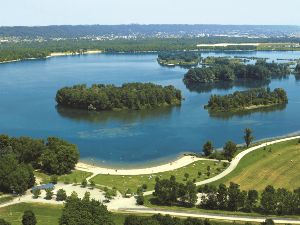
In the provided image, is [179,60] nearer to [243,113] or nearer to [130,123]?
[243,113]

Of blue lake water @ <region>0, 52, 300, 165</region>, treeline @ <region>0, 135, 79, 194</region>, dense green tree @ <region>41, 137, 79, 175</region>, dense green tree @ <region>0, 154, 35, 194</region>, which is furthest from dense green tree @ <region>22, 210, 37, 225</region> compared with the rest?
blue lake water @ <region>0, 52, 300, 165</region>

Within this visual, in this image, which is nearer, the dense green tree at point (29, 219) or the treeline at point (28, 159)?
the dense green tree at point (29, 219)

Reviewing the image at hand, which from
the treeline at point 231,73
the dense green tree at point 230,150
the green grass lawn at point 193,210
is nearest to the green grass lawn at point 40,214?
the green grass lawn at point 193,210

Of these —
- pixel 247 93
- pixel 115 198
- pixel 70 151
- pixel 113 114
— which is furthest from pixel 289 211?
pixel 247 93

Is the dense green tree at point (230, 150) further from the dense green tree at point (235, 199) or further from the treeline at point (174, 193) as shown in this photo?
the dense green tree at point (235, 199)

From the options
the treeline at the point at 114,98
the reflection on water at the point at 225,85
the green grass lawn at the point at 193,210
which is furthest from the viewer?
the reflection on water at the point at 225,85

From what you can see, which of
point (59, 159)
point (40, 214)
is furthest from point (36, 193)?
point (59, 159)

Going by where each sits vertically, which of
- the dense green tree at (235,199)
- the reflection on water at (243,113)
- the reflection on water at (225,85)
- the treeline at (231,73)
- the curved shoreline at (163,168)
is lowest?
the curved shoreline at (163,168)

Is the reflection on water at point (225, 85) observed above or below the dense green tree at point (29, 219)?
above

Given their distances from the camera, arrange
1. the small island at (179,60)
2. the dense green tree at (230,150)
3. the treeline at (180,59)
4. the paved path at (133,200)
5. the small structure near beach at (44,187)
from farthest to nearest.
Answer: the treeline at (180,59) < the small island at (179,60) < the dense green tree at (230,150) < the small structure near beach at (44,187) < the paved path at (133,200)
